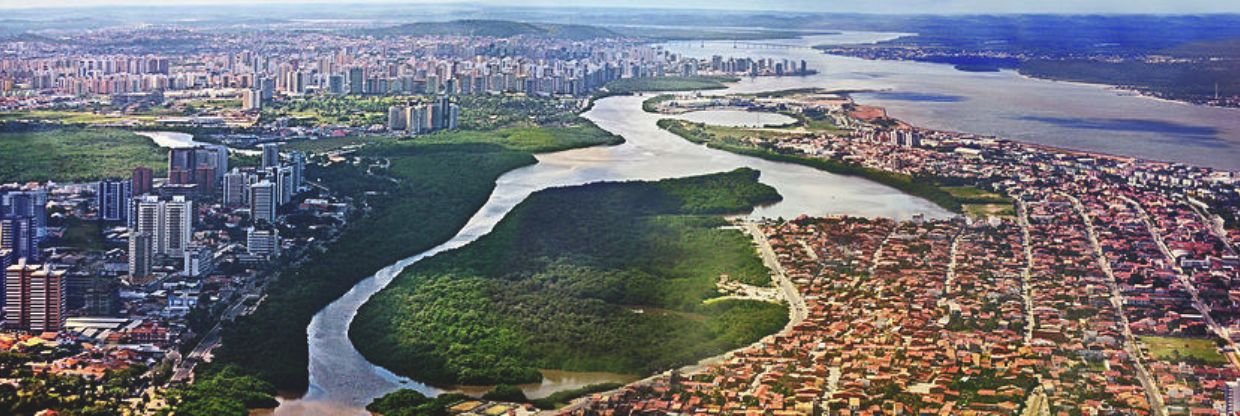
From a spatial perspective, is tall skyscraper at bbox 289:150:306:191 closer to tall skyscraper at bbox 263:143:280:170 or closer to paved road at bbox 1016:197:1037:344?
tall skyscraper at bbox 263:143:280:170

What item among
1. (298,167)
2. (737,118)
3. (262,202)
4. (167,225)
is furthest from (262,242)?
(737,118)

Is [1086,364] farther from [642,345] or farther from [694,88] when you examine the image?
[694,88]

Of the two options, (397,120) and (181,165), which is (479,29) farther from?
(181,165)

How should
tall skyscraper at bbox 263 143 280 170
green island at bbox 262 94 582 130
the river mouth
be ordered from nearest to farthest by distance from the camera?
tall skyscraper at bbox 263 143 280 170, the river mouth, green island at bbox 262 94 582 130

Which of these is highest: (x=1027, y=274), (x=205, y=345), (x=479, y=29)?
(x=479, y=29)

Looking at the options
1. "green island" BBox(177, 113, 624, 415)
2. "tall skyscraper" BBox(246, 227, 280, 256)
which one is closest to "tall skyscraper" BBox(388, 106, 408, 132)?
"green island" BBox(177, 113, 624, 415)
